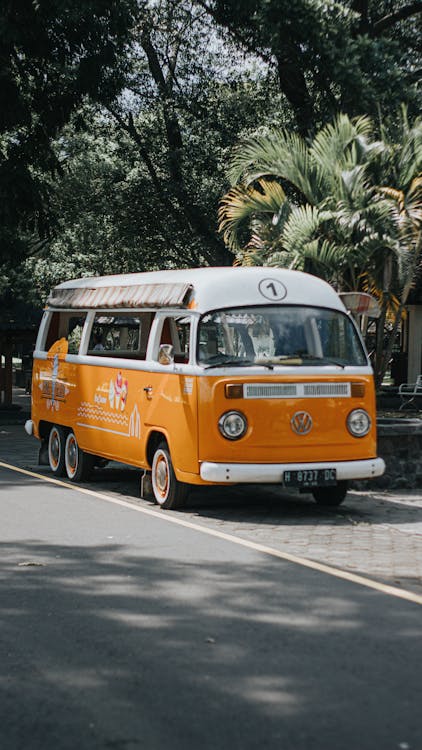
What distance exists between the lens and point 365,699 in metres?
5.09

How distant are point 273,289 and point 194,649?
19.4 feet

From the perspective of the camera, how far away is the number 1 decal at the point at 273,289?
1128 centimetres

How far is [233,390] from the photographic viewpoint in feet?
35.0

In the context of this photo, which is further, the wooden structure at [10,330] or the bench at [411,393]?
the wooden structure at [10,330]

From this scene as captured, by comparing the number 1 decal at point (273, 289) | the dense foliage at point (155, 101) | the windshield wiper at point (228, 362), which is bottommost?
the windshield wiper at point (228, 362)

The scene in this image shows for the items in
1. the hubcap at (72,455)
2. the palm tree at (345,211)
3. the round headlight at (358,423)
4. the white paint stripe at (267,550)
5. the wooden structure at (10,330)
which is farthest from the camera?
the wooden structure at (10,330)

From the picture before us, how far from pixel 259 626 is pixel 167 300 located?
562 cm

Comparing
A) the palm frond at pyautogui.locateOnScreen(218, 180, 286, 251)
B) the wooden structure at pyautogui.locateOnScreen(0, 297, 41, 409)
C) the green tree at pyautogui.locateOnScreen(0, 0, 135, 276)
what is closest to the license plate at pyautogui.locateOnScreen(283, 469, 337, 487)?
the palm frond at pyautogui.locateOnScreen(218, 180, 286, 251)

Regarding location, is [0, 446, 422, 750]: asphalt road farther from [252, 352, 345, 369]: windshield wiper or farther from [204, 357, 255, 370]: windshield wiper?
[252, 352, 345, 369]: windshield wiper

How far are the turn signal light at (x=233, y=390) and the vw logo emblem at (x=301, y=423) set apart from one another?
1.90ft

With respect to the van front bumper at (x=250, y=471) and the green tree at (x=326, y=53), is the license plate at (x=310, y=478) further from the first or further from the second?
the green tree at (x=326, y=53)

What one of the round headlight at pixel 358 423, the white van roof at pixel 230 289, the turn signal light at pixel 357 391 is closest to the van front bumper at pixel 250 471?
the round headlight at pixel 358 423

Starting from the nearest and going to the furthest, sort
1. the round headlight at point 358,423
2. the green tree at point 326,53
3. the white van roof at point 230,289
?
the round headlight at point 358,423, the white van roof at point 230,289, the green tree at point 326,53

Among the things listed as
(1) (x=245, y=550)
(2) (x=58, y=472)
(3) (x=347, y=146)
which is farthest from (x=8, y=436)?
(1) (x=245, y=550)
